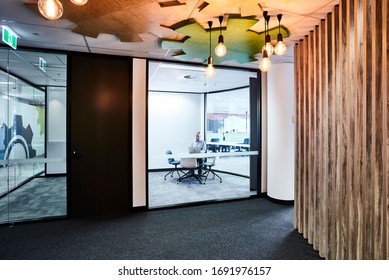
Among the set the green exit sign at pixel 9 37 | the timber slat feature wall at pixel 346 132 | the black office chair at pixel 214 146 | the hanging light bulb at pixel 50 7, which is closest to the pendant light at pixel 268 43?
the timber slat feature wall at pixel 346 132

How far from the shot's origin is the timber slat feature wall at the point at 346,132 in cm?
200

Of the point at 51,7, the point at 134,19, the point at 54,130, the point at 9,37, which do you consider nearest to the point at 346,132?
the point at 134,19

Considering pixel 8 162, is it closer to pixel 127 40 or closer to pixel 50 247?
pixel 50 247

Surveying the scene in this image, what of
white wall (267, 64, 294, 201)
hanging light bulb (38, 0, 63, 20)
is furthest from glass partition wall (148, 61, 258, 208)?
hanging light bulb (38, 0, 63, 20)

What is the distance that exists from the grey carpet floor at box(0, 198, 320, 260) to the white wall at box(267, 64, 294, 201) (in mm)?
644

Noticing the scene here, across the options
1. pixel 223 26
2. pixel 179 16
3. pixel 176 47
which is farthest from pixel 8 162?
pixel 223 26

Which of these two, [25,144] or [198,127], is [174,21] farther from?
[198,127]

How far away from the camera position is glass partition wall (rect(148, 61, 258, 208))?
22.0 ft

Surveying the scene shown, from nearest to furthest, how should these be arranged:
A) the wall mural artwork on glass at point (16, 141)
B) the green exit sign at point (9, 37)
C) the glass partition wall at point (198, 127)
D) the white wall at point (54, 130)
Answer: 1. the green exit sign at point (9, 37)
2. the wall mural artwork on glass at point (16, 141)
3. the white wall at point (54, 130)
4. the glass partition wall at point (198, 127)

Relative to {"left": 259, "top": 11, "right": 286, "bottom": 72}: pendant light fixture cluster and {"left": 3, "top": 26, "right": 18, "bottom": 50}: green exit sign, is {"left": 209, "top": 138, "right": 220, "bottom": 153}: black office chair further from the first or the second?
{"left": 3, "top": 26, "right": 18, "bottom": 50}: green exit sign

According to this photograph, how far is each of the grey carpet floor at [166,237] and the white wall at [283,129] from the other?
64cm

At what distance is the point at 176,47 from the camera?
3.76 meters

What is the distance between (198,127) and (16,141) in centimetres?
619

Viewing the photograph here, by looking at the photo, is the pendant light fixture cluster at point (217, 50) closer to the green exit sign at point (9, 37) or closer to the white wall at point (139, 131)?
the white wall at point (139, 131)
